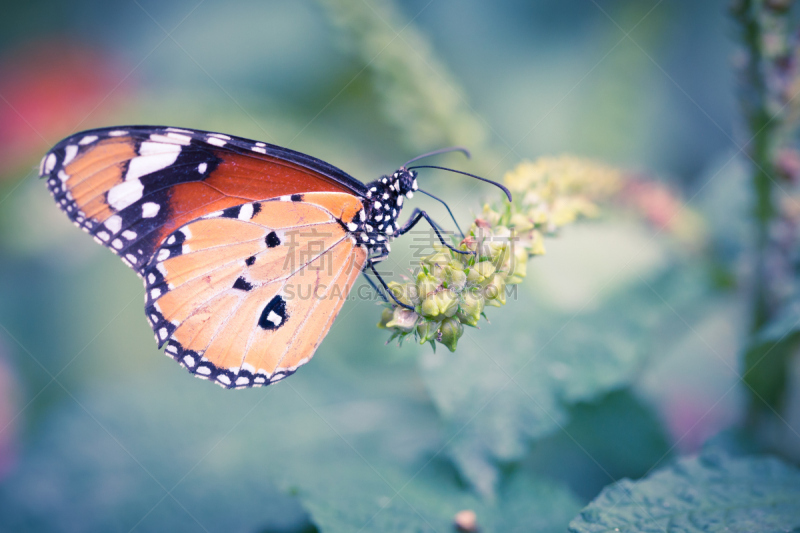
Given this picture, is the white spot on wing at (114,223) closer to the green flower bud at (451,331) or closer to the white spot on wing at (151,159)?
the white spot on wing at (151,159)

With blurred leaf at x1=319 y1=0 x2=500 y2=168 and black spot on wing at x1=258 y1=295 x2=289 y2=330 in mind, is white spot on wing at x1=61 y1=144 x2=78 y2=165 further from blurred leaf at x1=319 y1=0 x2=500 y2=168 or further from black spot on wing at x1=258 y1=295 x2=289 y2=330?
blurred leaf at x1=319 y1=0 x2=500 y2=168

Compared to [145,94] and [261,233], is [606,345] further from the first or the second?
[145,94]

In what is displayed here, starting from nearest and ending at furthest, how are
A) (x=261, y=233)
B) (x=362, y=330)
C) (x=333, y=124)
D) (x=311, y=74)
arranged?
(x=261, y=233) < (x=362, y=330) < (x=333, y=124) < (x=311, y=74)

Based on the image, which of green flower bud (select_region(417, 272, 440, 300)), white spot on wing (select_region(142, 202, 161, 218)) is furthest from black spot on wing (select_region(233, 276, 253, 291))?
green flower bud (select_region(417, 272, 440, 300))

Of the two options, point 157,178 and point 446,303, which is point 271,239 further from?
point 446,303

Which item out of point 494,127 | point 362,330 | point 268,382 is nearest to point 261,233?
point 268,382

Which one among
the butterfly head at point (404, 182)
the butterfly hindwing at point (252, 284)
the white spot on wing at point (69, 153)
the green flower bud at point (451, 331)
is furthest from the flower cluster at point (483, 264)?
the white spot on wing at point (69, 153)

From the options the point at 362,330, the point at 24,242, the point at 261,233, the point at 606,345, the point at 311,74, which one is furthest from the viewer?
the point at 311,74
